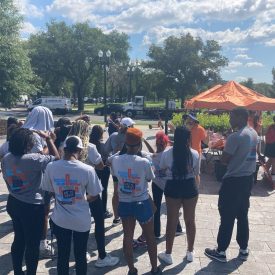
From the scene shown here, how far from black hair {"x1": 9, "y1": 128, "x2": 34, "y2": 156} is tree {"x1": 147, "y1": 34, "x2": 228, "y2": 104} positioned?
41688 mm

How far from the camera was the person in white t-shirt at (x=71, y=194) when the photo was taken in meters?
3.36

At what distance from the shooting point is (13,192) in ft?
12.0

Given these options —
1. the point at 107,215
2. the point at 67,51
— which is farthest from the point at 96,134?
the point at 67,51

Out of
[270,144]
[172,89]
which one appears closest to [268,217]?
[270,144]

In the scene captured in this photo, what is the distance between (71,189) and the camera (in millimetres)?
3385

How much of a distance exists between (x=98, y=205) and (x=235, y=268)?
189 centimetres

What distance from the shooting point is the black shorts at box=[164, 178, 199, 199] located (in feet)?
13.8

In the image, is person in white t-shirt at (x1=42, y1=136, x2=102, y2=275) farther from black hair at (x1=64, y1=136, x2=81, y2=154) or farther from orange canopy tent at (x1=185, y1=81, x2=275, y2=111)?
orange canopy tent at (x1=185, y1=81, x2=275, y2=111)

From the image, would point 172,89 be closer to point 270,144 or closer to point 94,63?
point 94,63

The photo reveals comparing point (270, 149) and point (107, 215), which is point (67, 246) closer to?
point (107, 215)

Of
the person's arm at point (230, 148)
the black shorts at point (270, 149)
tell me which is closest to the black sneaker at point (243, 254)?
the person's arm at point (230, 148)

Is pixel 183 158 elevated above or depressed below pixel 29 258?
above

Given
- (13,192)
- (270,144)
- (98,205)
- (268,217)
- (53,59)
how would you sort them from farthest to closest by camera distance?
(53,59), (270,144), (268,217), (98,205), (13,192)

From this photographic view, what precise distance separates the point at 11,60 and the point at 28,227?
14.3 m
